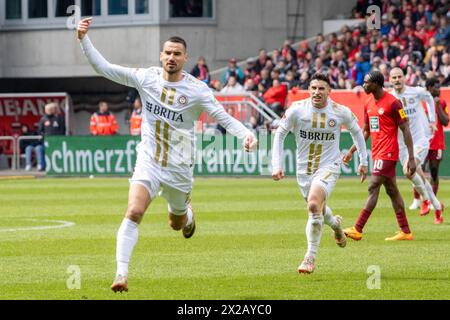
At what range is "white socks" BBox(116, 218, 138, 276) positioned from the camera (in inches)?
A: 450

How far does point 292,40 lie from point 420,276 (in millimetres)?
32079

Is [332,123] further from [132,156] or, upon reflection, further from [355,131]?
[132,156]

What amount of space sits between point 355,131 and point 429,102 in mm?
6801

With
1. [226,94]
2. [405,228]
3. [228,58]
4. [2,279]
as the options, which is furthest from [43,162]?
[2,279]

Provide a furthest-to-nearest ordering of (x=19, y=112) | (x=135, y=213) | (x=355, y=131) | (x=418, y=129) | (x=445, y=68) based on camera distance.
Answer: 1. (x=19, y=112)
2. (x=445, y=68)
3. (x=418, y=129)
4. (x=355, y=131)
5. (x=135, y=213)

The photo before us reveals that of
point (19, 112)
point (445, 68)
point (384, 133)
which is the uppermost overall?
point (384, 133)

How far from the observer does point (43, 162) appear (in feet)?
127

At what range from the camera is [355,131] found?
48.0ft

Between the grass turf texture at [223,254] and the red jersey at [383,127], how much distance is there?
116 cm

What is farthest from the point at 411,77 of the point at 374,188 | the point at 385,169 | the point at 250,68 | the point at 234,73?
the point at 374,188

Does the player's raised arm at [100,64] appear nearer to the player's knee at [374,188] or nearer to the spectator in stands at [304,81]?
the player's knee at [374,188]

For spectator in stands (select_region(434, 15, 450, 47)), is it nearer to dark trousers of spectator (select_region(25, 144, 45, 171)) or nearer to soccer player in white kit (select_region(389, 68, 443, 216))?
dark trousers of spectator (select_region(25, 144, 45, 171))

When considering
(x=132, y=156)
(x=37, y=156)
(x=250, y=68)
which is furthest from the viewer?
(x=250, y=68)

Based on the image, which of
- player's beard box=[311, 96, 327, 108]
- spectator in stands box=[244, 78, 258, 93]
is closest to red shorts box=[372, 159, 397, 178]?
player's beard box=[311, 96, 327, 108]
